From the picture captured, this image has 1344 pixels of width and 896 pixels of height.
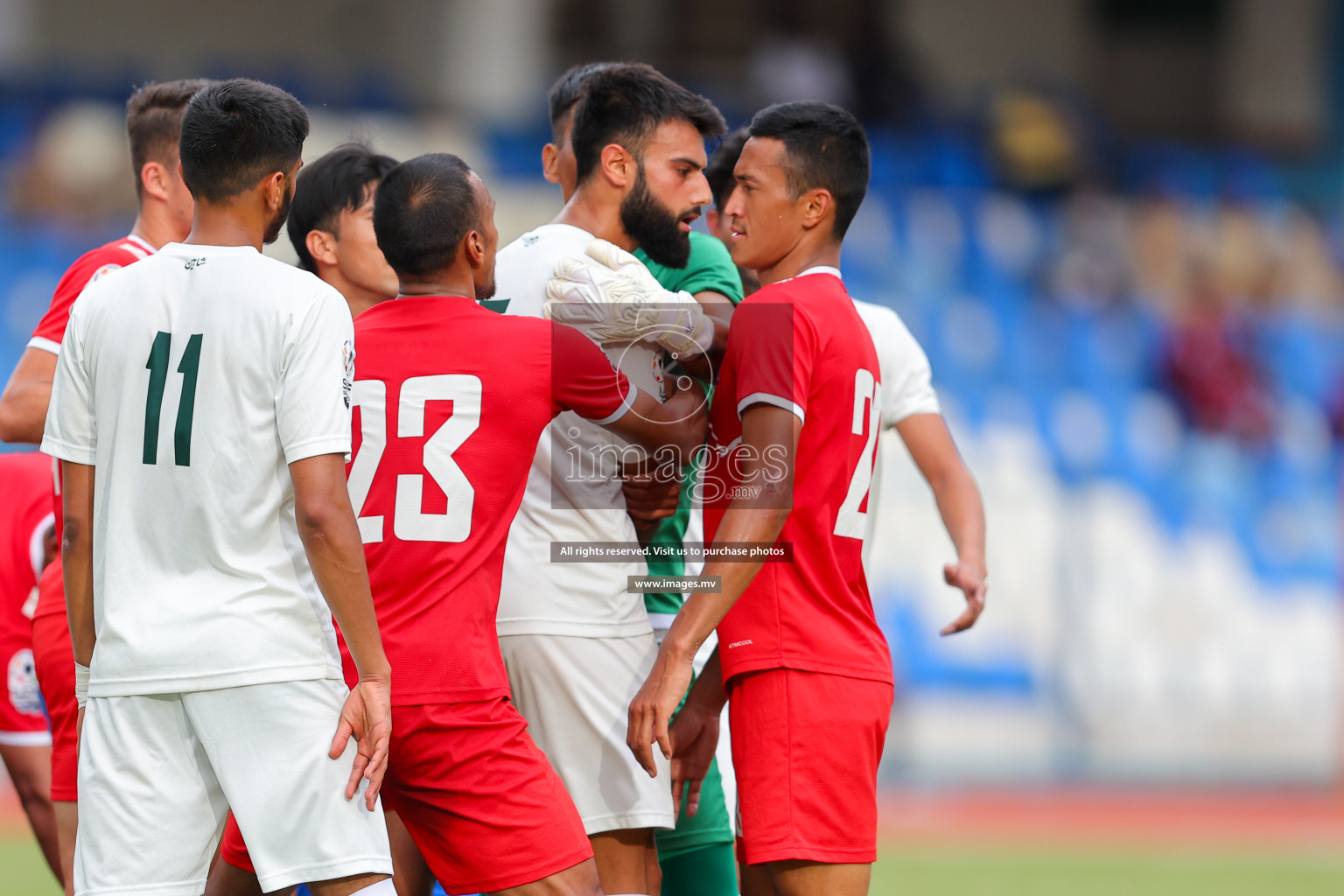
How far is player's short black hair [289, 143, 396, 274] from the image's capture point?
4.22 meters

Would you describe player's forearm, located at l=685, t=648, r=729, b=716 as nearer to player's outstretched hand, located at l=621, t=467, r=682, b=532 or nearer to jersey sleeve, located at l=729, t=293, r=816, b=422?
player's outstretched hand, located at l=621, t=467, r=682, b=532

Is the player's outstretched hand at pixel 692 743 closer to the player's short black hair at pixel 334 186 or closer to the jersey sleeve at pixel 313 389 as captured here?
the jersey sleeve at pixel 313 389

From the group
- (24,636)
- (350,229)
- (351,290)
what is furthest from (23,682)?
(350,229)

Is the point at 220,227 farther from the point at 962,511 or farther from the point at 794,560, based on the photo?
the point at 962,511

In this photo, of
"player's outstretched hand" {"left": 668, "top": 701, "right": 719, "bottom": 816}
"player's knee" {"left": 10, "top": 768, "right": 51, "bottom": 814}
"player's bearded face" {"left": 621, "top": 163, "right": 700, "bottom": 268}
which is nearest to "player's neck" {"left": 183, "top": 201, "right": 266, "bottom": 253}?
"player's bearded face" {"left": 621, "top": 163, "right": 700, "bottom": 268}

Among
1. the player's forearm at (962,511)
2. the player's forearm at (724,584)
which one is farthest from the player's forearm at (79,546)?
the player's forearm at (962,511)

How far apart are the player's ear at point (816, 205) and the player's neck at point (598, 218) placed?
1.66 ft

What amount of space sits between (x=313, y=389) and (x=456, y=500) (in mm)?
458

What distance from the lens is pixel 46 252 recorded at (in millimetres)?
12539

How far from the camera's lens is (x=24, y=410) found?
4117 millimetres

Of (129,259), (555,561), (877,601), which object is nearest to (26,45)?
(877,601)

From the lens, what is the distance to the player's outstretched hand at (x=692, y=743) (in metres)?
3.83

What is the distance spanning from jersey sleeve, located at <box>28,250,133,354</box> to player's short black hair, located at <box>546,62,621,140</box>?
132 cm

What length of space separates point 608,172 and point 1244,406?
11.6 metres
